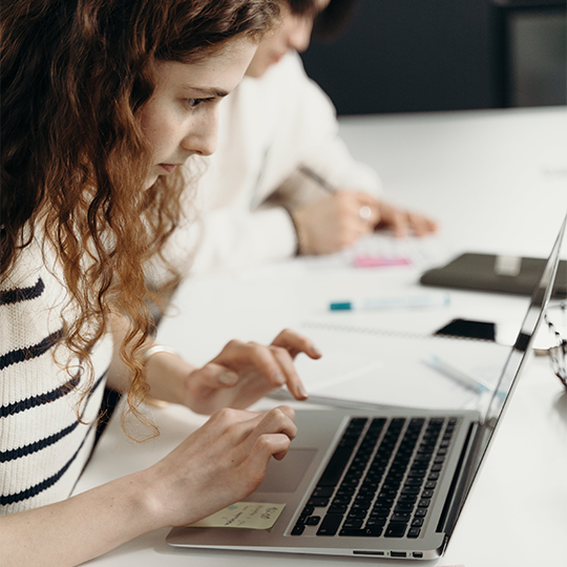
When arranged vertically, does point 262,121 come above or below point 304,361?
above

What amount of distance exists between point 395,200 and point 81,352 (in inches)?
45.2

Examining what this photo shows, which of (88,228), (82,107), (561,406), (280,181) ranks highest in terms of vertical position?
(82,107)

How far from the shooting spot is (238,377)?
82cm

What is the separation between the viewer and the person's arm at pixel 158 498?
0.56 m

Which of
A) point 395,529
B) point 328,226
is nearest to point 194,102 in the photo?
point 395,529

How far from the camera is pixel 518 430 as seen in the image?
752 millimetres

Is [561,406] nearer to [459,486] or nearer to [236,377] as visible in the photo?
[459,486]

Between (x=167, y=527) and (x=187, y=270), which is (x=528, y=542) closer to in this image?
(x=167, y=527)

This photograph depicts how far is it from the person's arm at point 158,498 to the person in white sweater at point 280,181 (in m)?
0.53

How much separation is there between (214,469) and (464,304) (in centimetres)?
60

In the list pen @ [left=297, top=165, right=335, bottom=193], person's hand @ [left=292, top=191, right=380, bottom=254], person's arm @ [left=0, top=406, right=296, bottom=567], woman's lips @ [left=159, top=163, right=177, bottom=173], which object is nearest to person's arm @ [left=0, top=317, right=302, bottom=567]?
person's arm @ [left=0, top=406, right=296, bottom=567]

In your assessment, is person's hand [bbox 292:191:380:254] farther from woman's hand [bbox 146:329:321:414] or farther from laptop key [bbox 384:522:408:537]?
laptop key [bbox 384:522:408:537]

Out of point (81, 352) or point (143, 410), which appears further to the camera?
point (143, 410)

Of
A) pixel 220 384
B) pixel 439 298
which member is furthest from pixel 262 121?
pixel 220 384
